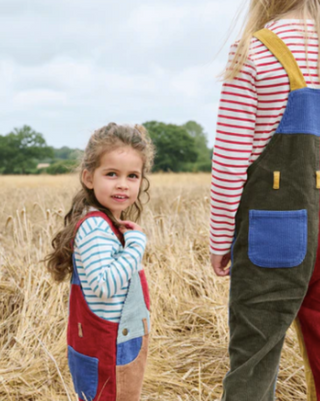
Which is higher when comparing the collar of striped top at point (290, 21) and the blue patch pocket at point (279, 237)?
the collar of striped top at point (290, 21)

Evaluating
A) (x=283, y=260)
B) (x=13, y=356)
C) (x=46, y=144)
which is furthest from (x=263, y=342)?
(x=46, y=144)

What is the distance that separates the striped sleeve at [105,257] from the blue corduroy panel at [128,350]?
16 centimetres

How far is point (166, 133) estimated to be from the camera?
39250 mm

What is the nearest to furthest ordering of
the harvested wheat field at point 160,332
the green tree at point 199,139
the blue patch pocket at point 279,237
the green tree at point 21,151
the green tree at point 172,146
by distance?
1. the blue patch pocket at point 279,237
2. the harvested wheat field at point 160,332
3. the green tree at point 21,151
4. the green tree at point 172,146
5. the green tree at point 199,139

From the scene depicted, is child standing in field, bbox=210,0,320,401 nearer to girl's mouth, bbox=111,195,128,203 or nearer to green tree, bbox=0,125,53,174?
girl's mouth, bbox=111,195,128,203

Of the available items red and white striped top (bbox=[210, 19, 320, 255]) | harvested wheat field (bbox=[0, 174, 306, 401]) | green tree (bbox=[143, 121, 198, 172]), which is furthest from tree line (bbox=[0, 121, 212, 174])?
red and white striped top (bbox=[210, 19, 320, 255])

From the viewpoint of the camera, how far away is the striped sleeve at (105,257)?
1.35 meters

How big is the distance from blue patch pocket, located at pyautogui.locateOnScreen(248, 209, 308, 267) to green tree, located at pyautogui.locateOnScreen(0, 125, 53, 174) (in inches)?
1372

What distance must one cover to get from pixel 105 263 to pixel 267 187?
1.60 ft

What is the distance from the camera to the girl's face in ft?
4.83

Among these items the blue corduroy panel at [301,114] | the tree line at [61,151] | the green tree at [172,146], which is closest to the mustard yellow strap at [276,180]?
the blue corduroy panel at [301,114]

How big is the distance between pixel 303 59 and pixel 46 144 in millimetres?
38315

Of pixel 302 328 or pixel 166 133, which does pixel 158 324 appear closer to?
pixel 302 328

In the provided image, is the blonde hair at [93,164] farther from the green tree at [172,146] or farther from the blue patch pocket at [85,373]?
the green tree at [172,146]
